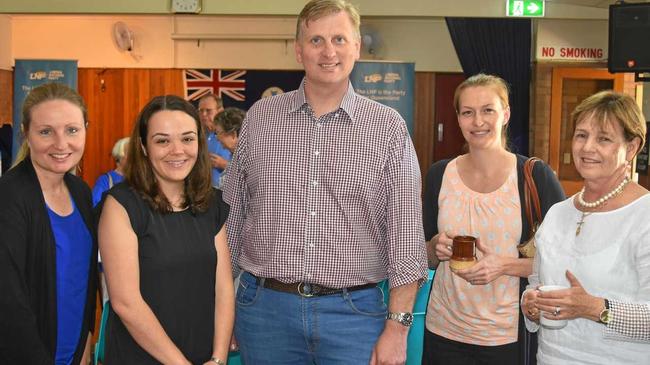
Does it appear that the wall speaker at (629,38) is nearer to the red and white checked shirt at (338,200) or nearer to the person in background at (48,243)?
the red and white checked shirt at (338,200)

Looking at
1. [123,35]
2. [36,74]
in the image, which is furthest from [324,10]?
[123,35]

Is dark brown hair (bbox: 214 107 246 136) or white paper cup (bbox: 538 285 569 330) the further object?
dark brown hair (bbox: 214 107 246 136)

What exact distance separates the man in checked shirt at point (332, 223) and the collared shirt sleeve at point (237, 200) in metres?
0.11

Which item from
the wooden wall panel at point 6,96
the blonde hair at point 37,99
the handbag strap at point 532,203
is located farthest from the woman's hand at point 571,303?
the wooden wall panel at point 6,96

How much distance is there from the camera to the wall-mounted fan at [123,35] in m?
10.6

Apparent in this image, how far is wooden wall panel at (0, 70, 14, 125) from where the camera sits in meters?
10.5

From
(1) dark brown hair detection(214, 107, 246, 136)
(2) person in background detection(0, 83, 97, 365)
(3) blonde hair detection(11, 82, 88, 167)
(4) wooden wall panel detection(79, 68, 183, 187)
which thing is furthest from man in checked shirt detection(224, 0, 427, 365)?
(4) wooden wall panel detection(79, 68, 183, 187)

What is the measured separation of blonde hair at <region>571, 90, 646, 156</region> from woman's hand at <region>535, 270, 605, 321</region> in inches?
17.3

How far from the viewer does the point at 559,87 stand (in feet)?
32.0

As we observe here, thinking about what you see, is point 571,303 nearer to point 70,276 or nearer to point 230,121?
point 70,276

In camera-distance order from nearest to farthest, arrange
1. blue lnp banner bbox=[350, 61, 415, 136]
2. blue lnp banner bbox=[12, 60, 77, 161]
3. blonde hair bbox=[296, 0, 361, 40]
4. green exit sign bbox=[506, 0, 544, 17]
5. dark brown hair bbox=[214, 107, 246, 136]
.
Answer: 1. blonde hair bbox=[296, 0, 361, 40]
2. dark brown hair bbox=[214, 107, 246, 136]
3. green exit sign bbox=[506, 0, 544, 17]
4. blue lnp banner bbox=[350, 61, 415, 136]
5. blue lnp banner bbox=[12, 60, 77, 161]

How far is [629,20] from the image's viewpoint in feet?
21.6

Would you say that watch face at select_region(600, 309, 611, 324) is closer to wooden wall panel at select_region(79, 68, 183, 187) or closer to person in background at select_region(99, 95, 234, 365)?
person in background at select_region(99, 95, 234, 365)

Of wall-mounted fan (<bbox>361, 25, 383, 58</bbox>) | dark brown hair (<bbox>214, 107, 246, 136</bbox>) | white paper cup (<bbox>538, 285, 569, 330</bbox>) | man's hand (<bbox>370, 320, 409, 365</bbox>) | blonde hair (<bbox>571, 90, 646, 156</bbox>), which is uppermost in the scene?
wall-mounted fan (<bbox>361, 25, 383, 58</bbox>)
